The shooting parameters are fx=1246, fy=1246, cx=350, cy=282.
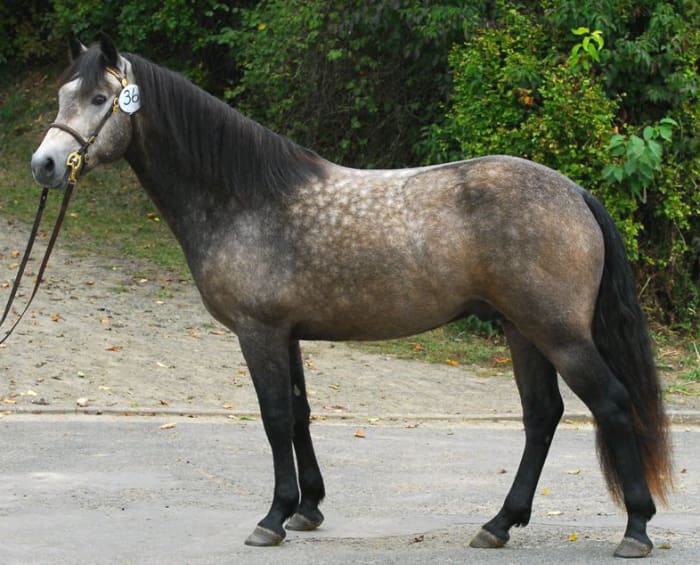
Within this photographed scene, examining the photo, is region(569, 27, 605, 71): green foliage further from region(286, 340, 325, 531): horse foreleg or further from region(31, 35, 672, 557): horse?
region(286, 340, 325, 531): horse foreleg

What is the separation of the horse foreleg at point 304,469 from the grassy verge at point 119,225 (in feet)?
17.0

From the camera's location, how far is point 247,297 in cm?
594

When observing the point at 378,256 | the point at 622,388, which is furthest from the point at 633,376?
the point at 378,256

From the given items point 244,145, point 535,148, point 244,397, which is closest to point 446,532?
point 244,145

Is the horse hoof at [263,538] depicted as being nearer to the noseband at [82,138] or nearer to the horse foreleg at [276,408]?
the horse foreleg at [276,408]

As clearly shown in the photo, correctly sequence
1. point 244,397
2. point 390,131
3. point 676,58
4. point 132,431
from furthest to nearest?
1. point 390,131
2. point 676,58
3. point 244,397
4. point 132,431

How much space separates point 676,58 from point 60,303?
666cm

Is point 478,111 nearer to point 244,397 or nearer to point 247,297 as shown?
point 244,397

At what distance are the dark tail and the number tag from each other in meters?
2.40

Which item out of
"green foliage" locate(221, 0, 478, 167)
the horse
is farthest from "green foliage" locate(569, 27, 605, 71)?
the horse

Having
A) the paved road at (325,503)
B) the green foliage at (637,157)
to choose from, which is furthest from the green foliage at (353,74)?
the paved road at (325,503)

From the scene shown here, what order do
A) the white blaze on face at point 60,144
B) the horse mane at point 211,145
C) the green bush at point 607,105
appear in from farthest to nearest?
the green bush at point 607,105, the horse mane at point 211,145, the white blaze on face at point 60,144

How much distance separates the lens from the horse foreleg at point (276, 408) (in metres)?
5.95

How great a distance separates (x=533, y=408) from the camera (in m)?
6.19
